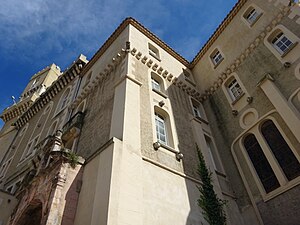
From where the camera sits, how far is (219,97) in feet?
48.1

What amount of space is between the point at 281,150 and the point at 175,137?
178 inches

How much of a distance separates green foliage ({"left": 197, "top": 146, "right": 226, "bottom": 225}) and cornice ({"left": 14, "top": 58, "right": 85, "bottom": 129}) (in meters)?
15.1

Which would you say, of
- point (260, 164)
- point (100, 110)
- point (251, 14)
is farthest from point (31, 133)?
point (251, 14)

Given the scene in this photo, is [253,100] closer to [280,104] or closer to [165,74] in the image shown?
[280,104]

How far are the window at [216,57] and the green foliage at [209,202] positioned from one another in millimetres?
9041

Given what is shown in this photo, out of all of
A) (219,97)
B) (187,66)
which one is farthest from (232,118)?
(187,66)

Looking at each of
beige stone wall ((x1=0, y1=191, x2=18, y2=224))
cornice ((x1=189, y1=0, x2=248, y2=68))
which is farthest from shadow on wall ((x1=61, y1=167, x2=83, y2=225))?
cornice ((x1=189, y1=0, x2=248, y2=68))

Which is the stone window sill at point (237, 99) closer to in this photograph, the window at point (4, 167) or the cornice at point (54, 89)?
the cornice at point (54, 89)

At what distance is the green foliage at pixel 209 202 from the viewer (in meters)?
8.20

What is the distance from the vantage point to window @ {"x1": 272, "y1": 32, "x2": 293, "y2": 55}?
1133 cm

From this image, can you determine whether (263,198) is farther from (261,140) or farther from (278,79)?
(278,79)

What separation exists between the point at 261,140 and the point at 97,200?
783 cm

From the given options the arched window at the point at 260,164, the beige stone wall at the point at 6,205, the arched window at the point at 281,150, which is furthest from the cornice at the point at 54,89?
the arched window at the point at 281,150

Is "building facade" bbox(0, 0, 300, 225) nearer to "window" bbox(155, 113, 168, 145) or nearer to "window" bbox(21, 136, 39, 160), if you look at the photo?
"window" bbox(155, 113, 168, 145)
